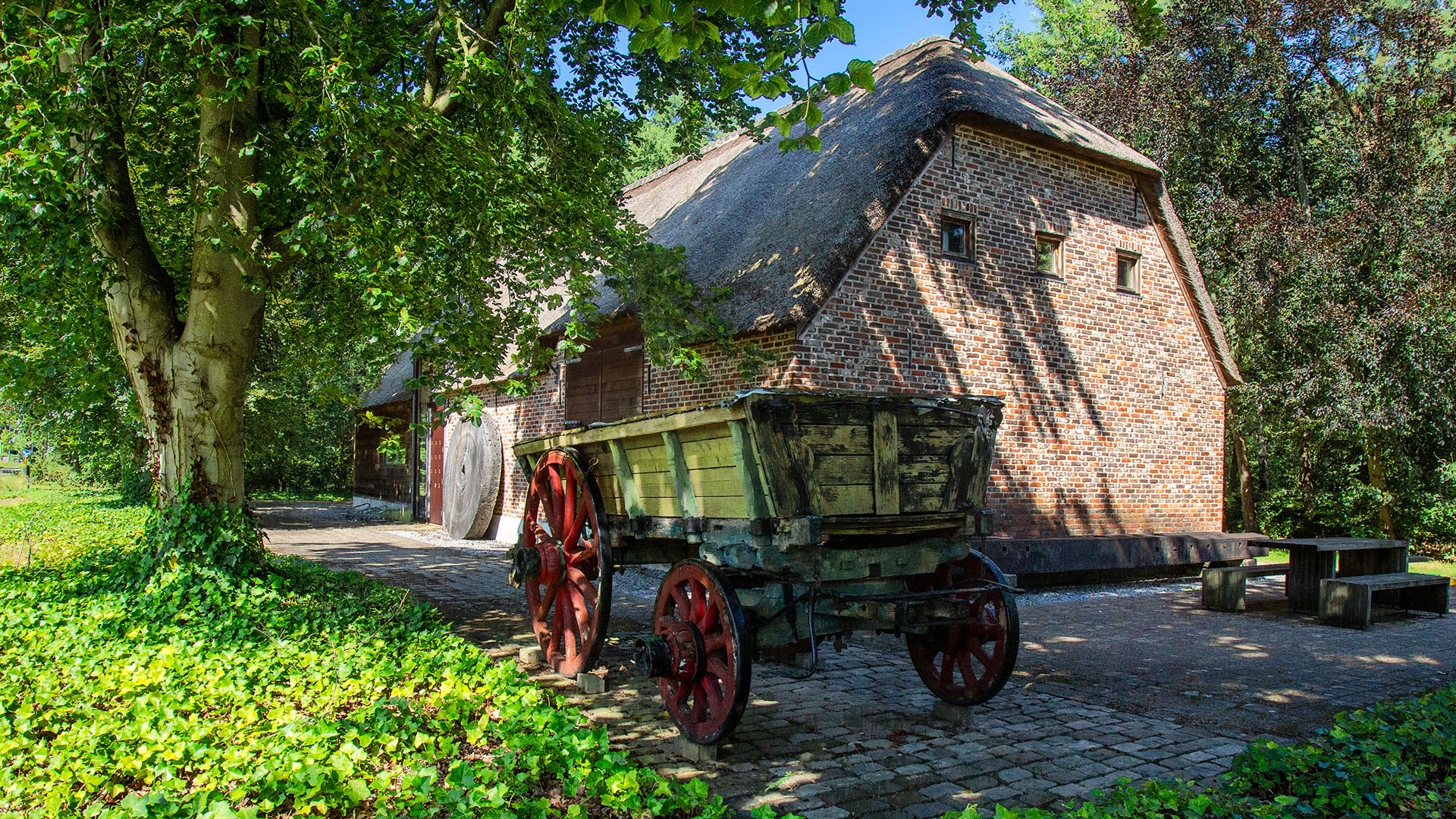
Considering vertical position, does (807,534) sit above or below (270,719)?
above

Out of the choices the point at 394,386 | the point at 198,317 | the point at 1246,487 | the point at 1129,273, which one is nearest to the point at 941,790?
the point at 198,317

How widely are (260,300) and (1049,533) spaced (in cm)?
848

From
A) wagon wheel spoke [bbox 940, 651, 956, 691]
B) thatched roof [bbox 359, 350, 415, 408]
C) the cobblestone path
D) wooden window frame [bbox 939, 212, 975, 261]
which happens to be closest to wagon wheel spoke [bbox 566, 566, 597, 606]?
the cobblestone path

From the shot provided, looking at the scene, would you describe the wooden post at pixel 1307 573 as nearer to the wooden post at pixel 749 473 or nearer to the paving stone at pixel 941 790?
the paving stone at pixel 941 790

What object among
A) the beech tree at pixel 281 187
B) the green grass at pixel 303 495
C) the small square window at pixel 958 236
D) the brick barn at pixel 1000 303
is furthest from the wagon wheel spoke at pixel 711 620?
the green grass at pixel 303 495

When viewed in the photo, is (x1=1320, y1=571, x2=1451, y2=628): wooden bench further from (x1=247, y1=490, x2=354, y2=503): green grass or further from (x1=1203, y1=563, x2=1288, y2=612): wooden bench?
(x1=247, y1=490, x2=354, y2=503): green grass

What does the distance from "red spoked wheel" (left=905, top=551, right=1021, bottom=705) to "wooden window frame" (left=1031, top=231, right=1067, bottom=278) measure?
22.3 feet

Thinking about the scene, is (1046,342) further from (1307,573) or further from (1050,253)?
(1307,573)

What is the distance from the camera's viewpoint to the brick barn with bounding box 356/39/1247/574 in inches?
366

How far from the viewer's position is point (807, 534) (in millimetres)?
3914

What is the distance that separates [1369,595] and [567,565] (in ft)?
23.5

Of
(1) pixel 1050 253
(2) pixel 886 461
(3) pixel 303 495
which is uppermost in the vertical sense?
(1) pixel 1050 253

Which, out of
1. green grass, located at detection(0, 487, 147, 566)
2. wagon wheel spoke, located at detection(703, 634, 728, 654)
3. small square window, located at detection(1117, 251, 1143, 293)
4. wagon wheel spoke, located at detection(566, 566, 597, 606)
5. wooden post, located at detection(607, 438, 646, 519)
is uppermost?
small square window, located at detection(1117, 251, 1143, 293)

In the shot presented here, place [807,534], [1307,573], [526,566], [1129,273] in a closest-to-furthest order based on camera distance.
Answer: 1. [807,534]
2. [526,566]
3. [1307,573]
4. [1129,273]
